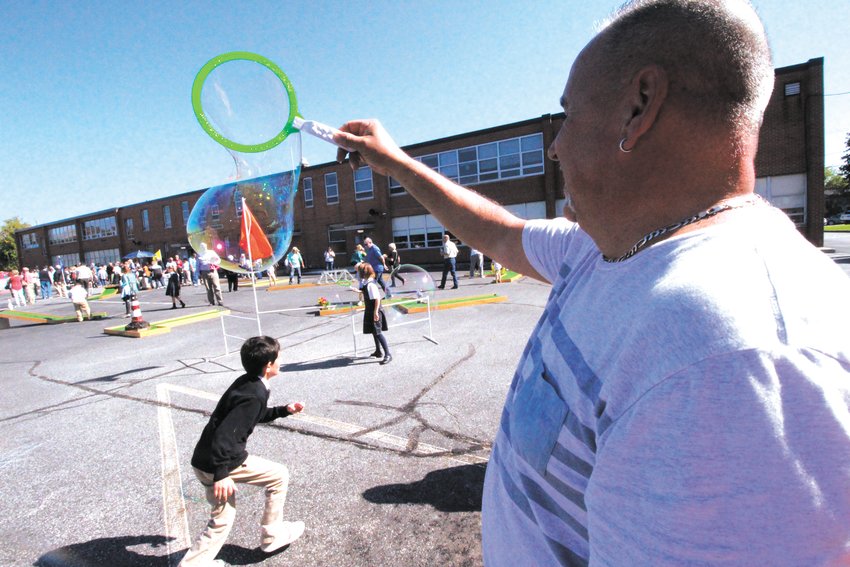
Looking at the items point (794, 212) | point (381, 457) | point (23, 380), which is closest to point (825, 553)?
point (381, 457)

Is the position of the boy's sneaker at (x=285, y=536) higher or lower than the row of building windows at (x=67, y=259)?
lower

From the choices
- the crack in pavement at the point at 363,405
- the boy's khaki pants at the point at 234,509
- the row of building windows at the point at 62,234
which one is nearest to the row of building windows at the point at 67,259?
the row of building windows at the point at 62,234

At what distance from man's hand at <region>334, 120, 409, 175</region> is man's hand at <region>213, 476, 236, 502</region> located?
2.22m

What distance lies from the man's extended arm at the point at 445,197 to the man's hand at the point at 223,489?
2222mm

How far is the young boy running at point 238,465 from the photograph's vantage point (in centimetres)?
288

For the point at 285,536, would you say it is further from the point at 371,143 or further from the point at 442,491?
the point at 371,143

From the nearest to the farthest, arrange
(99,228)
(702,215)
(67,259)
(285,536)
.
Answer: (702,215)
(285,536)
(99,228)
(67,259)

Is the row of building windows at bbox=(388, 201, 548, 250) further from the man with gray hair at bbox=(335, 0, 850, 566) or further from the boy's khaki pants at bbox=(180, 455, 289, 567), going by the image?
the man with gray hair at bbox=(335, 0, 850, 566)

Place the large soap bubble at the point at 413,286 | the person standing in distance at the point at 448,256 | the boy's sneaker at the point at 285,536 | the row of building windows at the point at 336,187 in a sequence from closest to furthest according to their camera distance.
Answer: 1. the boy's sneaker at the point at 285,536
2. the large soap bubble at the point at 413,286
3. the person standing in distance at the point at 448,256
4. the row of building windows at the point at 336,187

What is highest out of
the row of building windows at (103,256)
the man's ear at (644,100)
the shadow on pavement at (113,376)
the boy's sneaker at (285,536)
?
the row of building windows at (103,256)

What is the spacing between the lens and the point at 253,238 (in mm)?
5160

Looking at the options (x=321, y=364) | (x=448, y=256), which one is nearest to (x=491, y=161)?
(x=448, y=256)

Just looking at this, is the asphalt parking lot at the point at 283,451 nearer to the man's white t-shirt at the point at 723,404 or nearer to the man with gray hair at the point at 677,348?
the man with gray hair at the point at 677,348

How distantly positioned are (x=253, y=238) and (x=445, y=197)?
3819 mm
